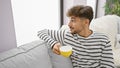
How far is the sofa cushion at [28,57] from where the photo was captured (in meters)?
1.14

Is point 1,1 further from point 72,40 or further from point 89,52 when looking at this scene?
point 89,52

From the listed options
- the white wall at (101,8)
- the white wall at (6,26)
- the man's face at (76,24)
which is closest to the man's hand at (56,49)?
the man's face at (76,24)

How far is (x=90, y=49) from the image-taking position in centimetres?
143

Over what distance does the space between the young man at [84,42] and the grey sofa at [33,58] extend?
0.07m

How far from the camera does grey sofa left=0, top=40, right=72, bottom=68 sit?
1.15 meters

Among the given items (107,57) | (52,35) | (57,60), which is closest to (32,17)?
(52,35)

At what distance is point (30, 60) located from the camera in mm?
1229

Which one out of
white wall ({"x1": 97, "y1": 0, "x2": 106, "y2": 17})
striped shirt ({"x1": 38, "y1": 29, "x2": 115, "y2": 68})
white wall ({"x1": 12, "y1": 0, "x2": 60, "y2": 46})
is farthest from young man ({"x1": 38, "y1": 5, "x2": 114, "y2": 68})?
white wall ({"x1": 97, "y1": 0, "x2": 106, "y2": 17})

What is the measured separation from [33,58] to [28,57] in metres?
0.04

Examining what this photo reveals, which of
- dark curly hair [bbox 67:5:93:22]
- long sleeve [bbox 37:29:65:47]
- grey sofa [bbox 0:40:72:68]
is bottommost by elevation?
grey sofa [bbox 0:40:72:68]

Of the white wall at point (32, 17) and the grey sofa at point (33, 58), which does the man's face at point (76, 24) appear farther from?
the white wall at point (32, 17)

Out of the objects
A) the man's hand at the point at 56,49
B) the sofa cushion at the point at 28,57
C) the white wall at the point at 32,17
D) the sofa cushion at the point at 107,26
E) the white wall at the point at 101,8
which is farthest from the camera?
the white wall at the point at 101,8

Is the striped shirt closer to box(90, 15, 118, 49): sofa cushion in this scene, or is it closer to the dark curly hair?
the dark curly hair

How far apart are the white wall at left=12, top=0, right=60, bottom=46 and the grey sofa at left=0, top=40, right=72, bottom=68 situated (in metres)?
0.41
